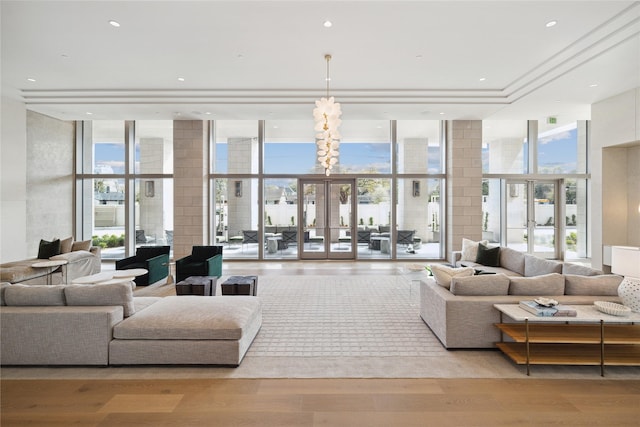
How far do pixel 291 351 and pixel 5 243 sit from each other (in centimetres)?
757

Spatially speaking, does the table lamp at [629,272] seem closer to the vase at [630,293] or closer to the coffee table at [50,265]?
the vase at [630,293]

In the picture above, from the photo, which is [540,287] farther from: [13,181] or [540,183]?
[13,181]

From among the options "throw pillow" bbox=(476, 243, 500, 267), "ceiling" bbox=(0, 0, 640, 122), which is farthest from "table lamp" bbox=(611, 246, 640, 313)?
"ceiling" bbox=(0, 0, 640, 122)

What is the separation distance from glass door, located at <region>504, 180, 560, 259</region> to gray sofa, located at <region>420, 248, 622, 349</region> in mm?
5822

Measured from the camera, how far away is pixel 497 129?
29.9ft

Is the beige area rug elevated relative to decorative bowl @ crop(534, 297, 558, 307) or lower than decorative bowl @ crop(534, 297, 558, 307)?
lower

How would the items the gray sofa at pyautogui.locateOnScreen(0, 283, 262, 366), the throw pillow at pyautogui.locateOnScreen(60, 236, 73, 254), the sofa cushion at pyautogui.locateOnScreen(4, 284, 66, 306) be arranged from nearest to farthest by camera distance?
the gray sofa at pyautogui.locateOnScreen(0, 283, 262, 366), the sofa cushion at pyautogui.locateOnScreen(4, 284, 66, 306), the throw pillow at pyautogui.locateOnScreen(60, 236, 73, 254)

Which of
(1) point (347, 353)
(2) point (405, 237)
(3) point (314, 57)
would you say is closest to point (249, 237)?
(2) point (405, 237)

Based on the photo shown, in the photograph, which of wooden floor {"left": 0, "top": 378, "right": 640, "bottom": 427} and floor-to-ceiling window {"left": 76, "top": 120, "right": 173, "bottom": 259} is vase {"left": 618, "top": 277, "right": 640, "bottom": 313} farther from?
floor-to-ceiling window {"left": 76, "top": 120, "right": 173, "bottom": 259}

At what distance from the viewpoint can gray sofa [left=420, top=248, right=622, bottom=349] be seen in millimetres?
3383

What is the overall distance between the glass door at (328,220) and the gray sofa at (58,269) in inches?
195

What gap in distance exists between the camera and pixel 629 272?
3.76m

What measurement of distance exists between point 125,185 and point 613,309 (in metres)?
10.5

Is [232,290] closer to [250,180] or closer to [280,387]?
[280,387]
